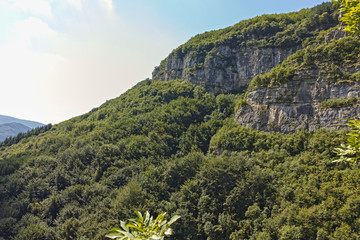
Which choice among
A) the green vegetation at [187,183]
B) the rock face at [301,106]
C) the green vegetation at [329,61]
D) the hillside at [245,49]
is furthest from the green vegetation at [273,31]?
the green vegetation at [187,183]

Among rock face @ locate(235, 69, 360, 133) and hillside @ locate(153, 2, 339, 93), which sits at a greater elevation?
hillside @ locate(153, 2, 339, 93)

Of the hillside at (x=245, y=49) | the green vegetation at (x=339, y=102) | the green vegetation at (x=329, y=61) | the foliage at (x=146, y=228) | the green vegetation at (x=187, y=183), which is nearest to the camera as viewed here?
the foliage at (x=146, y=228)

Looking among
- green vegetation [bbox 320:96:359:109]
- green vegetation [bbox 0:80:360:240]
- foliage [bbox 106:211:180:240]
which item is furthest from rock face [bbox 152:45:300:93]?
foliage [bbox 106:211:180:240]

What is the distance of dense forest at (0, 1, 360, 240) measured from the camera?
38969 mm

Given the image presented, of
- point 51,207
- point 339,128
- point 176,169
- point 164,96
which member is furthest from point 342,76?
point 51,207

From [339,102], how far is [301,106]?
8781 millimetres

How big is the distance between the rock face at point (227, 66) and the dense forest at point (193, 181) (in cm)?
1462

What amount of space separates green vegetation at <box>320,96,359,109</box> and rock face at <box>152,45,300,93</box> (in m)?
36.1

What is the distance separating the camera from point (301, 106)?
195ft

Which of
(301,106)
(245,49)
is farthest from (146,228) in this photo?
(245,49)

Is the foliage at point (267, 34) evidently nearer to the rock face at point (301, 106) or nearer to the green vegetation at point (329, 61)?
the green vegetation at point (329, 61)

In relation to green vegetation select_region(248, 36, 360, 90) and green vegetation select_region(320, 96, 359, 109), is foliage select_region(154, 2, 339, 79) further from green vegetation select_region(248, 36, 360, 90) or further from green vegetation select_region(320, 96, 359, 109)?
green vegetation select_region(320, 96, 359, 109)

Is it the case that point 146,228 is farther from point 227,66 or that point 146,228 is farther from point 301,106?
point 227,66

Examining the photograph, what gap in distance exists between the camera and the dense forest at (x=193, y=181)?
39.0 metres
